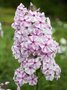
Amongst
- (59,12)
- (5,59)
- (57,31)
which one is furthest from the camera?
(59,12)

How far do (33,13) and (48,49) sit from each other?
0.32 meters

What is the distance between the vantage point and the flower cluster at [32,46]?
4406mm

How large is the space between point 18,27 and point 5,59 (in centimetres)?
525

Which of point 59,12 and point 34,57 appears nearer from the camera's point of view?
point 34,57

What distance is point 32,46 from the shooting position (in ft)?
14.4

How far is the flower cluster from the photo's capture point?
4406mm

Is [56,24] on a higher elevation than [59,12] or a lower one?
lower

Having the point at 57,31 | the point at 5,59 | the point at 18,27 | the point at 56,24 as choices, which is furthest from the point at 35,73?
the point at 56,24

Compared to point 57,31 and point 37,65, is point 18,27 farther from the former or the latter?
point 57,31

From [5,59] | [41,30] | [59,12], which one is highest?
[59,12]

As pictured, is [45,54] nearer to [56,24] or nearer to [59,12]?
[56,24]

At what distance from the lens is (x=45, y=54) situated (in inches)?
175

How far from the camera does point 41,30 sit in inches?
175

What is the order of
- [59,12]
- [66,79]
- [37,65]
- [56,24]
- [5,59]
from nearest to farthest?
[37,65], [66,79], [5,59], [56,24], [59,12]
